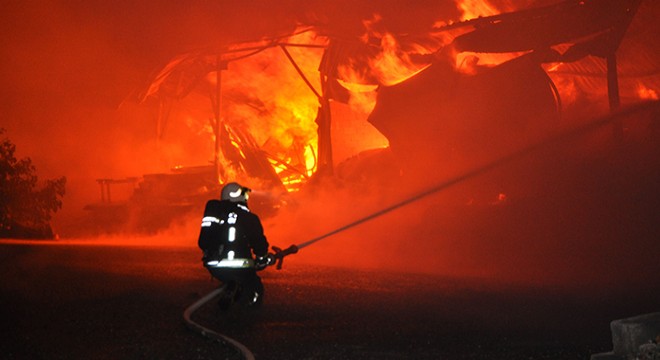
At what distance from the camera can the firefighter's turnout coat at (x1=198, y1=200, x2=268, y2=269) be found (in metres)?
6.90

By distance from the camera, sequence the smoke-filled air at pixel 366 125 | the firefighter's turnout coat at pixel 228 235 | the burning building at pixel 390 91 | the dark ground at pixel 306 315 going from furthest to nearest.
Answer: the burning building at pixel 390 91 → the smoke-filled air at pixel 366 125 → the firefighter's turnout coat at pixel 228 235 → the dark ground at pixel 306 315

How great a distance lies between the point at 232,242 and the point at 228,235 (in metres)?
0.08

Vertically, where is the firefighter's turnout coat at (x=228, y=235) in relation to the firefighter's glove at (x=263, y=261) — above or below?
above

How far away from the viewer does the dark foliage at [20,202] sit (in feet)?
53.2

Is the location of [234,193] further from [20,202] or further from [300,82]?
[300,82]

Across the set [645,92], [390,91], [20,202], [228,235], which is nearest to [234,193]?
[228,235]

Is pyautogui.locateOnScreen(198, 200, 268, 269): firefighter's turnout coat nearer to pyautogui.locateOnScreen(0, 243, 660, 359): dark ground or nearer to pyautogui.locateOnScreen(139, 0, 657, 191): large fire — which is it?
pyautogui.locateOnScreen(0, 243, 660, 359): dark ground

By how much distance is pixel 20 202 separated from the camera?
54.5ft

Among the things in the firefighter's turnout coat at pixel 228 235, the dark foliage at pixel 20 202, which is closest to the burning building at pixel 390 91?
the dark foliage at pixel 20 202

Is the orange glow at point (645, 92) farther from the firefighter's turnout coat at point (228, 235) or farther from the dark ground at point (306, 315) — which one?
the firefighter's turnout coat at point (228, 235)

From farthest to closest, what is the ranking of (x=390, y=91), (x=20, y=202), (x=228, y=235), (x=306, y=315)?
(x=390, y=91)
(x=20, y=202)
(x=306, y=315)
(x=228, y=235)

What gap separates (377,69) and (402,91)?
0.82m

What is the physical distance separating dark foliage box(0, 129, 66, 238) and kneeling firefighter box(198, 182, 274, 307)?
11044 mm

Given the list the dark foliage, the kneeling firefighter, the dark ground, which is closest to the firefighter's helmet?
the kneeling firefighter
